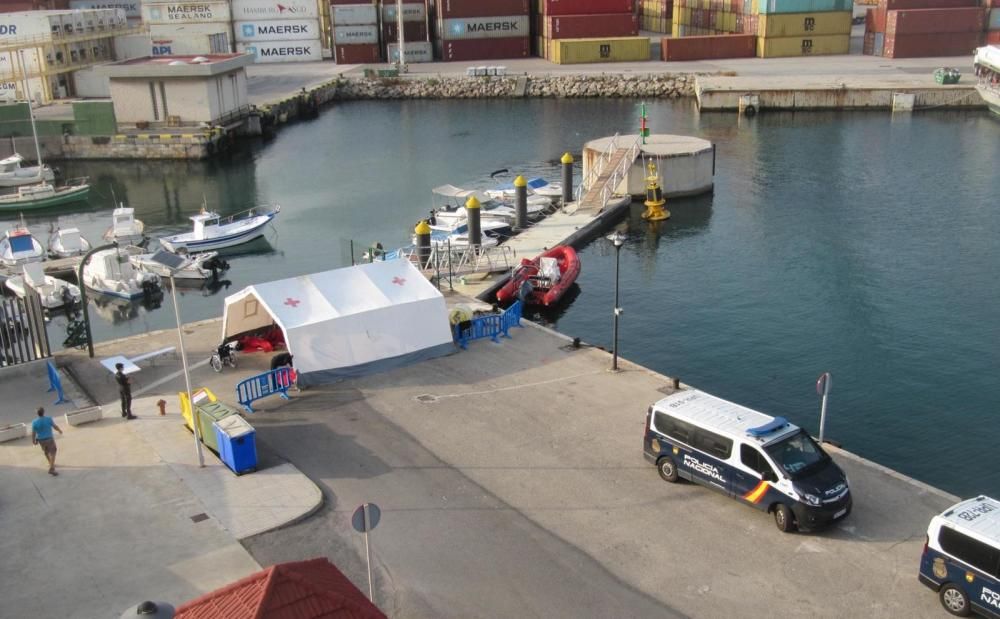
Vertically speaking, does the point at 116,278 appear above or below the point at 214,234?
below

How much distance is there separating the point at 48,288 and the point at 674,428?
1170 inches

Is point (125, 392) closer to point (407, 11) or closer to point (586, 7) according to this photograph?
point (586, 7)

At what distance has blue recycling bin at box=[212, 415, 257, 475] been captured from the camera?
18.8 meters

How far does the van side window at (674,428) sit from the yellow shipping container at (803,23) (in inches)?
3433

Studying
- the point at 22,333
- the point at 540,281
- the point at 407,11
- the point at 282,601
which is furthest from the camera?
the point at 407,11

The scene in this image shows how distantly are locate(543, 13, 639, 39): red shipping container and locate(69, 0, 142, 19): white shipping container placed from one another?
2369 inches

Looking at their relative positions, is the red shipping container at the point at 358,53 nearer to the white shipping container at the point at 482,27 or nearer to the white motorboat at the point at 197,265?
the white shipping container at the point at 482,27

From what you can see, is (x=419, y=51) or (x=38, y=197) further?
(x=419, y=51)

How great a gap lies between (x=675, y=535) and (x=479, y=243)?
75.2ft

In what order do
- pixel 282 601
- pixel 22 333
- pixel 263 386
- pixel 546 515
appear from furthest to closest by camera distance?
pixel 22 333, pixel 263 386, pixel 546 515, pixel 282 601

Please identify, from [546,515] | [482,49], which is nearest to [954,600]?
[546,515]

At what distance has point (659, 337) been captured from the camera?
104ft

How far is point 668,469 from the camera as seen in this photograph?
18.5 m

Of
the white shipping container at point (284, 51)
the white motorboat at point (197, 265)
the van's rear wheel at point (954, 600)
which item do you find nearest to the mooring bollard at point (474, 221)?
the white motorboat at point (197, 265)
